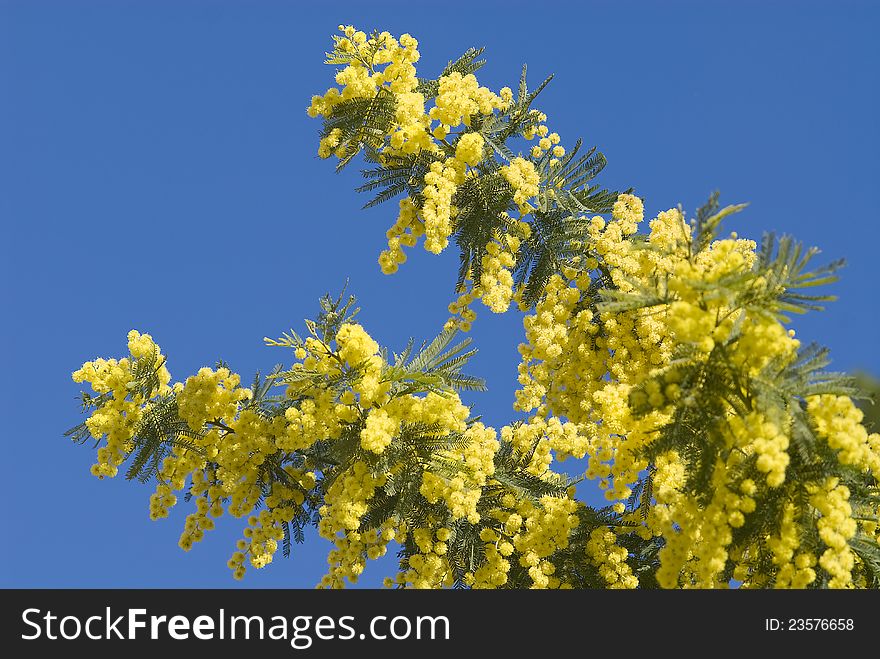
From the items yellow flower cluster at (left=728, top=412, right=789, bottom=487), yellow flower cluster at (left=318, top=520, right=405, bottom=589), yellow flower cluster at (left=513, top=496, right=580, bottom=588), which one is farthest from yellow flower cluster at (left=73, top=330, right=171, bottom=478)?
yellow flower cluster at (left=728, top=412, right=789, bottom=487)

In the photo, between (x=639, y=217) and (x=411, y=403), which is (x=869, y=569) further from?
(x=639, y=217)

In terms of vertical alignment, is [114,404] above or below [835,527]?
above

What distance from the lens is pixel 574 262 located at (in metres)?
11.1

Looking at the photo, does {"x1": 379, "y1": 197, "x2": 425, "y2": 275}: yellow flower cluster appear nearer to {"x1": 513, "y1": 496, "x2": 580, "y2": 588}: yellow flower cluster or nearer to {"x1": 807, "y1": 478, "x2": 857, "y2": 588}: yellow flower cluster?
{"x1": 513, "y1": 496, "x2": 580, "y2": 588}: yellow flower cluster

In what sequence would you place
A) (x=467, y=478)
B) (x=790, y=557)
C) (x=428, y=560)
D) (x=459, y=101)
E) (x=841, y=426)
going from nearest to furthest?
1. (x=841, y=426)
2. (x=790, y=557)
3. (x=467, y=478)
4. (x=428, y=560)
5. (x=459, y=101)

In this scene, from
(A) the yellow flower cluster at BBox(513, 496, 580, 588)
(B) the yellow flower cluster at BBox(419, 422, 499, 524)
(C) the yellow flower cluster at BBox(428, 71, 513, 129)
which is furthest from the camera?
(C) the yellow flower cluster at BBox(428, 71, 513, 129)

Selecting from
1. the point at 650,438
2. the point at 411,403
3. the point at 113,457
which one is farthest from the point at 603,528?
the point at 113,457

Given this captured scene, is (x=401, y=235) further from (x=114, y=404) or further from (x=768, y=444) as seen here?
(x=768, y=444)

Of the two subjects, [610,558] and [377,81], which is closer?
[610,558]

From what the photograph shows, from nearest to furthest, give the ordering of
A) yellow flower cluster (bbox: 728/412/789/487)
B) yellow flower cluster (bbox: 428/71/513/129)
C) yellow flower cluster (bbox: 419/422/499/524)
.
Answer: yellow flower cluster (bbox: 728/412/789/487), yellow flower cluster (bbox: 419/422/499/524), yellow flower cluster (bbox: 428/71/513/129)

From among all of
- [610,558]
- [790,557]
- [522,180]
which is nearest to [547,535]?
[610,558]
